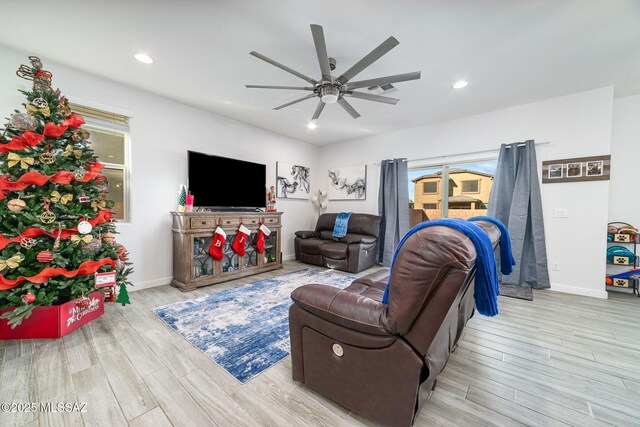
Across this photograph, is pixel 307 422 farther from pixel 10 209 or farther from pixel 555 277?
pixel 555 277

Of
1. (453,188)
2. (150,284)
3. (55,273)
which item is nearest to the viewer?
(55,273)

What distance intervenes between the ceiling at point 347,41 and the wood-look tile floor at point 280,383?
2.65 meters

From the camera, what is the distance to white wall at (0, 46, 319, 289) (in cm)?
262

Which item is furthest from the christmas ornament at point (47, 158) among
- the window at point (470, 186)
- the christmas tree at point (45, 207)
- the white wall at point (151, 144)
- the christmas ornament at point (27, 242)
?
the window at point (470, 186)

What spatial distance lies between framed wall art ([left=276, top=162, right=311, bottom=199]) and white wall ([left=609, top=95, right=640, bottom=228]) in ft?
16.3

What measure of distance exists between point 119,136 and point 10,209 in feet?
5.11

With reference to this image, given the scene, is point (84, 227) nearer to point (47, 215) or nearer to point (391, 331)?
point (47, 215)

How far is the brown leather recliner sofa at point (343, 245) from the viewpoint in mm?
4082

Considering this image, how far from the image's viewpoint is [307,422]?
1.22 metres

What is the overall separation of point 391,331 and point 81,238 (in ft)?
8.77

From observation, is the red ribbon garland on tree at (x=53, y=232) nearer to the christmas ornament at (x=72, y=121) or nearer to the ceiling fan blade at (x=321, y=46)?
the christmas ornament at (x=72, y=121)

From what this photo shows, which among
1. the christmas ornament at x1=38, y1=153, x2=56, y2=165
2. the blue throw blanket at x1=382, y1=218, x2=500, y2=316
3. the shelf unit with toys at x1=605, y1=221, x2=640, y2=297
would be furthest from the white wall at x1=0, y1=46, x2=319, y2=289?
the shelf unit with toys at x1=605, y1=221, x2=640, y2=297

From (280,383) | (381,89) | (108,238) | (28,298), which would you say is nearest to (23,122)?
(108,238)

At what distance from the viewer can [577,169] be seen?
309 cm
